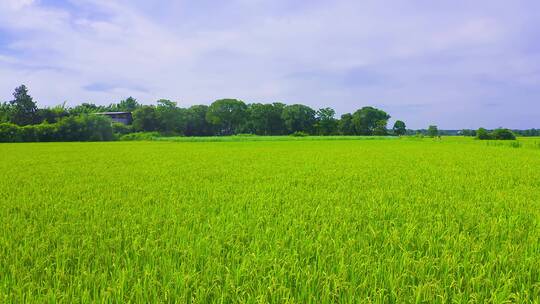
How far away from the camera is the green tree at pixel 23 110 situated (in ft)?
188

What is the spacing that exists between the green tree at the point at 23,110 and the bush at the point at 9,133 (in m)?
17.9

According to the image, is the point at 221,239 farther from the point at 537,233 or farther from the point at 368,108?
the point at 368,108

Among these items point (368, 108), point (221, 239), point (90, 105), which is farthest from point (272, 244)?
point (90, 105)

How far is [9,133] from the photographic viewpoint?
4128 cm

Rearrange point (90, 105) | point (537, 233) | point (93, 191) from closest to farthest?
point (537, 233)
point (93, 191)
point (90, 105)

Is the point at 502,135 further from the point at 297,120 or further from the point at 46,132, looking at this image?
the point at 46,132

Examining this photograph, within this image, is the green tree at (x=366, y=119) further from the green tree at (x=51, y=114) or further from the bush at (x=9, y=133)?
the bush at (x=9, y=133)

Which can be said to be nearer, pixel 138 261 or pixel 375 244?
pixel 138 261

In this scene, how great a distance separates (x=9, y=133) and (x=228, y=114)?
51053 millimetres

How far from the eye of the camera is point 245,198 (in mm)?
5316

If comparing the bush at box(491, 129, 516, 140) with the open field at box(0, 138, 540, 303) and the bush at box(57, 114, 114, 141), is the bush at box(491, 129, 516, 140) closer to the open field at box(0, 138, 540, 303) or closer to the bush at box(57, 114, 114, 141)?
the open field at box(0, 138, 540, 303)

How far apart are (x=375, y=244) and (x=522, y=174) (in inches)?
332

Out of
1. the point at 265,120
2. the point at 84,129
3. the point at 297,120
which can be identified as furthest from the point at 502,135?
the point at 84,129

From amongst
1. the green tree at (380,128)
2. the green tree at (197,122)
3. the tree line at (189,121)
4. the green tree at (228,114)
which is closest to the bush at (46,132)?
the tree line at (189,121)
